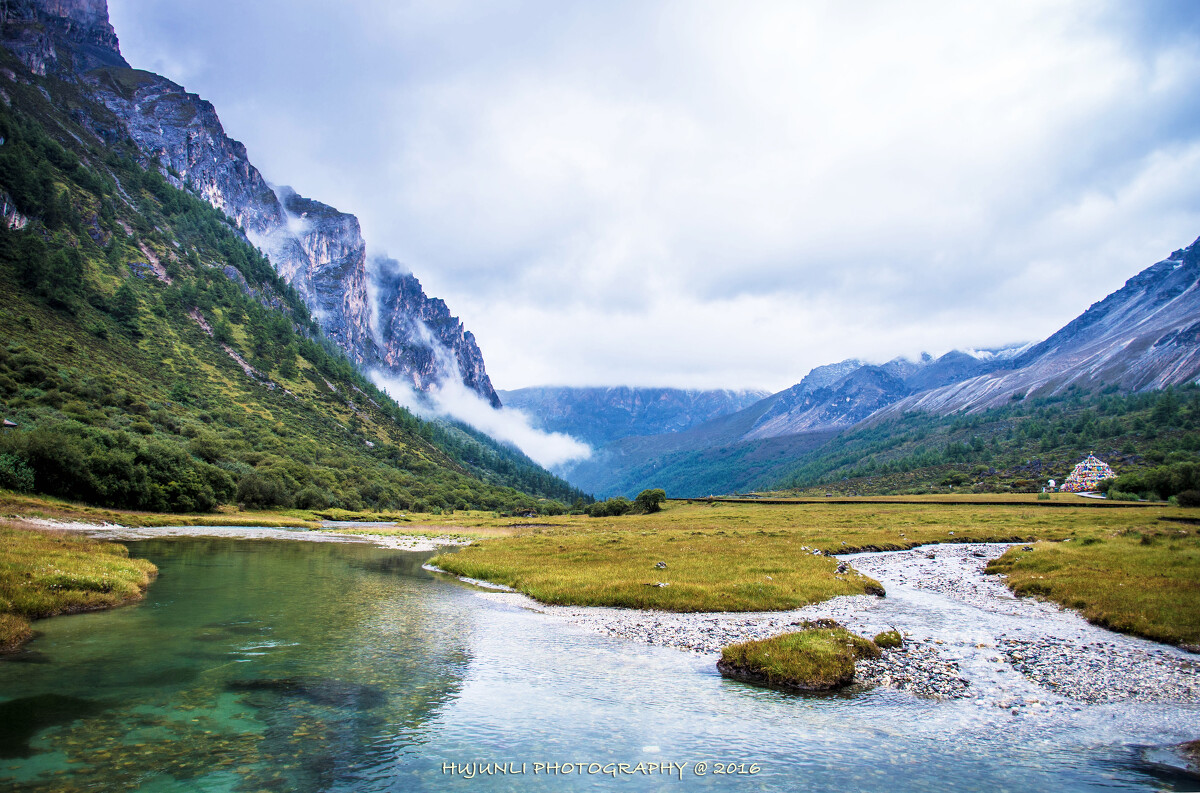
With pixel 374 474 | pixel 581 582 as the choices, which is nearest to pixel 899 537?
pixel 581 582

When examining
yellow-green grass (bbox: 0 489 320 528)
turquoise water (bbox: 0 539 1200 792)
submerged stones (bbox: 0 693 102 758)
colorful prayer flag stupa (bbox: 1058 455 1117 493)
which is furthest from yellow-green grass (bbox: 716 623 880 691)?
colorful prayer flag stupa (bbox: 1058 455 1117 493)

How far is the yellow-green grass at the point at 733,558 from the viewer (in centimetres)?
3275

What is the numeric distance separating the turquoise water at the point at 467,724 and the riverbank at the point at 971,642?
4.70 ft

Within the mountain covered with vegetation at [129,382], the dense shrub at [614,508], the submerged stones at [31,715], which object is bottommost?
the dense shrub at [614,508]

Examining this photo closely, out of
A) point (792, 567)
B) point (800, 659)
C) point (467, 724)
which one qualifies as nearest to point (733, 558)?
point (792, 567)

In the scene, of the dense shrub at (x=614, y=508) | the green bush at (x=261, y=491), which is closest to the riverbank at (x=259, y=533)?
the green bush at (x=261, y=491)

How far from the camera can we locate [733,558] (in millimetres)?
45719

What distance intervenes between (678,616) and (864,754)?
54.6 feet

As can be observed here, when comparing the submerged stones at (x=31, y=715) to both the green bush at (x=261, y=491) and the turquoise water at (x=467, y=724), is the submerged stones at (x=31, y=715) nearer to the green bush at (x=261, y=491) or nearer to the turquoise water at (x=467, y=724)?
the turquoise water at (x=467, y=724)

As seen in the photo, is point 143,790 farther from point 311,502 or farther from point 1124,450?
point 1124,450

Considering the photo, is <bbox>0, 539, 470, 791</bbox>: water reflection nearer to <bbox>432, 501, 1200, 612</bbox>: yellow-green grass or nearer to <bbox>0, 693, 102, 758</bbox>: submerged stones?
<bbox>0, 693, 102, 758</bbox>: submerged stones

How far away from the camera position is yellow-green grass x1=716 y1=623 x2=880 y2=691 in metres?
18.5

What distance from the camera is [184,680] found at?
1695cm

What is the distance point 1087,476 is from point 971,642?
181472mm
